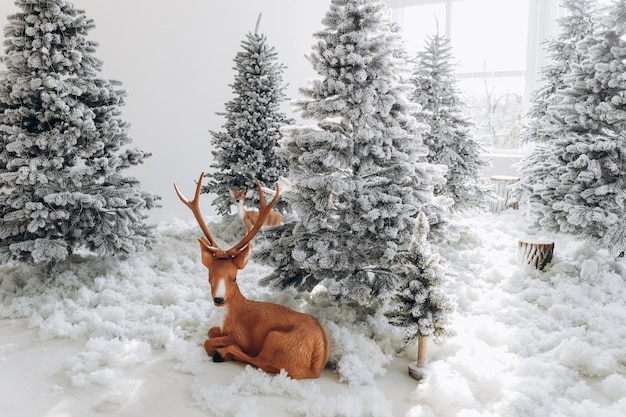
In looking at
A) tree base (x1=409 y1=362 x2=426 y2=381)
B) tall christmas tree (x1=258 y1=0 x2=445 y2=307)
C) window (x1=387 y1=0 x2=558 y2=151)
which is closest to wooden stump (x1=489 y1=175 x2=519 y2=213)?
window (x1=387 y1=0 x2=558 y2=151)

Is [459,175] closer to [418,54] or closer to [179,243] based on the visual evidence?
[418,54]

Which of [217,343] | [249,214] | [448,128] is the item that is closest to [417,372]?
[217,343]

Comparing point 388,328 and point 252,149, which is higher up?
point 252,149

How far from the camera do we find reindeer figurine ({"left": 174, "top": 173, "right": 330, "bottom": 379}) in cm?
261

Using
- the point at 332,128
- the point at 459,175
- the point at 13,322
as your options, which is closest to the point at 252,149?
the point at 332,128

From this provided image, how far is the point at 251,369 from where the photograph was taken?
2607 mm

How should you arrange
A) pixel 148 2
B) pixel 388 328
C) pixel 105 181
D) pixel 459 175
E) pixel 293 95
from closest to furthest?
pixel 388 328 < pixel 105 181 < pixel 459 175 < pixel 148 2 < pixel 293 95

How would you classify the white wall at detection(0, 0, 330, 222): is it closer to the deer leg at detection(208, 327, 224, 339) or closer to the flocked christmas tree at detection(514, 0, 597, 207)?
the flocked christmas tree at detection(514, 0, 597, 207)

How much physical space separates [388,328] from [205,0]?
18.4 ft

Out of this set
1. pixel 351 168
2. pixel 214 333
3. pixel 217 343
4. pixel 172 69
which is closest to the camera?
pixel 217 343

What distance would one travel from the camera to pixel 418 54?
588 cm

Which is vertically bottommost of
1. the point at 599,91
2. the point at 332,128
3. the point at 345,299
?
the point at 345,299

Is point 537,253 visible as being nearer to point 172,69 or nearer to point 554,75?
point 554,75

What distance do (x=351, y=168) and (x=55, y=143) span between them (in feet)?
7.76
